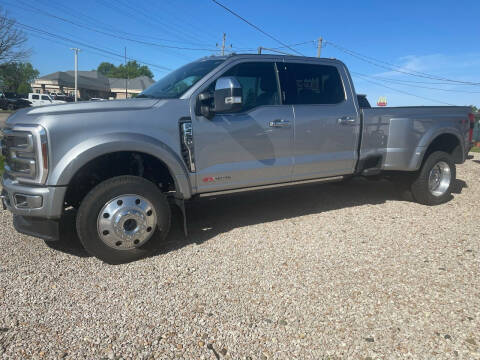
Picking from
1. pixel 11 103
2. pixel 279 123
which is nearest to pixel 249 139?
pixel 279 123

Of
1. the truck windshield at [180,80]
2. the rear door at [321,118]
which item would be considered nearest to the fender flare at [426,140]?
the rear door at [321,118]

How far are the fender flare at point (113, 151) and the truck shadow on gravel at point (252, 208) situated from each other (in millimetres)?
590

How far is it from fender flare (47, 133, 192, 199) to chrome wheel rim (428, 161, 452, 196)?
160 inches

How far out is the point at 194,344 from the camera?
2.29 metres

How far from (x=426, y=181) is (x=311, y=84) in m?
2.38

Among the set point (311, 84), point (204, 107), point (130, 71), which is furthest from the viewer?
point (130, 71)

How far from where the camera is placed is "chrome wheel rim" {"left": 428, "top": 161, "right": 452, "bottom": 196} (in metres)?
5.57

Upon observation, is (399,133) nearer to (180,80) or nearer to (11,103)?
(180,80)

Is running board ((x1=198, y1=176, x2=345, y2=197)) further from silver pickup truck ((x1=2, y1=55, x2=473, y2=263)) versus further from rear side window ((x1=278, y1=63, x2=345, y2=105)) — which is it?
rear side window ((x1=278, y1=63, x2=345, y2=105))

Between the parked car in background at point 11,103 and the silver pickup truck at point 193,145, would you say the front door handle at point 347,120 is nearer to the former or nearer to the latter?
the silver pickup truck at point 193,145

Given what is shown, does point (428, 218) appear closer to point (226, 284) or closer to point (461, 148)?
point (461, 148)

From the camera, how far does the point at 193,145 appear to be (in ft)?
11.9

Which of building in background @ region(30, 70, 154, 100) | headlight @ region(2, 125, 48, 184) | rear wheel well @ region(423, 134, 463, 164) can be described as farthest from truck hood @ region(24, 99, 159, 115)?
building in background @ region(30, 70, 154, 100)

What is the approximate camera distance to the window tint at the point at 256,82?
13.3 feet
